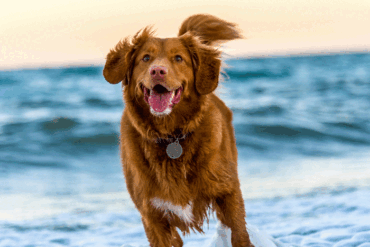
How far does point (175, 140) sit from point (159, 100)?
14.7 inches

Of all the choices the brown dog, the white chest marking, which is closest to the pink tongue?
the brown dog

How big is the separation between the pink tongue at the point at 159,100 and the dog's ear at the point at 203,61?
1.00 ft

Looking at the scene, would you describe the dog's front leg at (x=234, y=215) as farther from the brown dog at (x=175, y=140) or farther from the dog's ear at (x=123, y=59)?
the dog's ear at (x=123, y=59)

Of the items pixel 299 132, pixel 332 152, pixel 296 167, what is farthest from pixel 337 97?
pixel 296 167

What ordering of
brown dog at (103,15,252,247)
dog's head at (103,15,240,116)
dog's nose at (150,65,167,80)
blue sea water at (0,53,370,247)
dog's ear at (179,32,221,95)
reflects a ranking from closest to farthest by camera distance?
dog's nose at (150,65,167,80) < dog's head at (103,15,240,116) < brown dog at (103,15,252,247) < dog's ear at (179,32,221,95) < blue sea water at (0,53,370,247)

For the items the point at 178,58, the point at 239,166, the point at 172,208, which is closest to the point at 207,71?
the point at 178,58

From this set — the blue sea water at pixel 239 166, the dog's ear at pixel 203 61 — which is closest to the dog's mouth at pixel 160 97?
the dog's ear at pixel 203 61

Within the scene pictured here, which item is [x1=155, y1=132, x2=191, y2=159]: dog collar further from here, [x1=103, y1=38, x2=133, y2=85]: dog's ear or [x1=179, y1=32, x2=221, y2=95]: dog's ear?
[x1=103, y1=38, x2=133, y2=85]: dog's ear

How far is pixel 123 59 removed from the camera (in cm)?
353

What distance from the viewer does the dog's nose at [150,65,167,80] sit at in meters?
3.08

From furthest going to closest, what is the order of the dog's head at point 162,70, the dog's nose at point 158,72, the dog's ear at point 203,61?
the dog's ear at point 203,61 → the dog's head at point 162,70 → the dog's nose at point 158,72

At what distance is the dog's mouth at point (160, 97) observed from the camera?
3221mm

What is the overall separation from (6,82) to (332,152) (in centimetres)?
2200

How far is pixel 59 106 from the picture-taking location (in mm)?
15594
